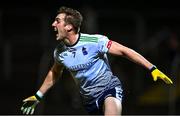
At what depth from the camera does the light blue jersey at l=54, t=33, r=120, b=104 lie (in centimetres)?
896

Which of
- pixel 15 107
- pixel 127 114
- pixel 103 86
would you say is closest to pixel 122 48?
pixel 103 86

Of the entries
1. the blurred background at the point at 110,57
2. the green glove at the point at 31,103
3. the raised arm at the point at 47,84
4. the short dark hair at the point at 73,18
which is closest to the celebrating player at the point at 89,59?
the short dark hair at the point at 73,18

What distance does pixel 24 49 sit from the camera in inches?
792

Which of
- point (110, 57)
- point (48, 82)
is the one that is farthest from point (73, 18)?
point (110, 57)

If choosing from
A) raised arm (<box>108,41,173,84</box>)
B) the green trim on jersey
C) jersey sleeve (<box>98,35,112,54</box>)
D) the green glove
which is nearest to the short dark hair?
the green trim on jersey

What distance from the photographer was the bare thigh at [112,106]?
873 cm

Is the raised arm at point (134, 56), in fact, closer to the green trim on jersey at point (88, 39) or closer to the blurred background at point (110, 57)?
the green trim on jersey at point (88, 39)

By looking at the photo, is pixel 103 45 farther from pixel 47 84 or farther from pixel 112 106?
pixel 47 84

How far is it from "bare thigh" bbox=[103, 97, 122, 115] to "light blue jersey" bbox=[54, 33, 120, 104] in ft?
0.69

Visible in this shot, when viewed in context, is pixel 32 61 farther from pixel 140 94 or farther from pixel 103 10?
pixel 140 94

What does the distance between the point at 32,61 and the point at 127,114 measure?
6693 mm

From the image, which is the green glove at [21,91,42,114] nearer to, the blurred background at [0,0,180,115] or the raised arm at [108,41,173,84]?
the raised arm at [108,41,173,84]

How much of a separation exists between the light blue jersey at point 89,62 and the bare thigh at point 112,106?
0.21m

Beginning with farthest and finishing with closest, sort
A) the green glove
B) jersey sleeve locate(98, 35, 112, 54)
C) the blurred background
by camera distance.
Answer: the blurred background < the green glove < jersey sleeve locate(98, 35, 112, 54)
